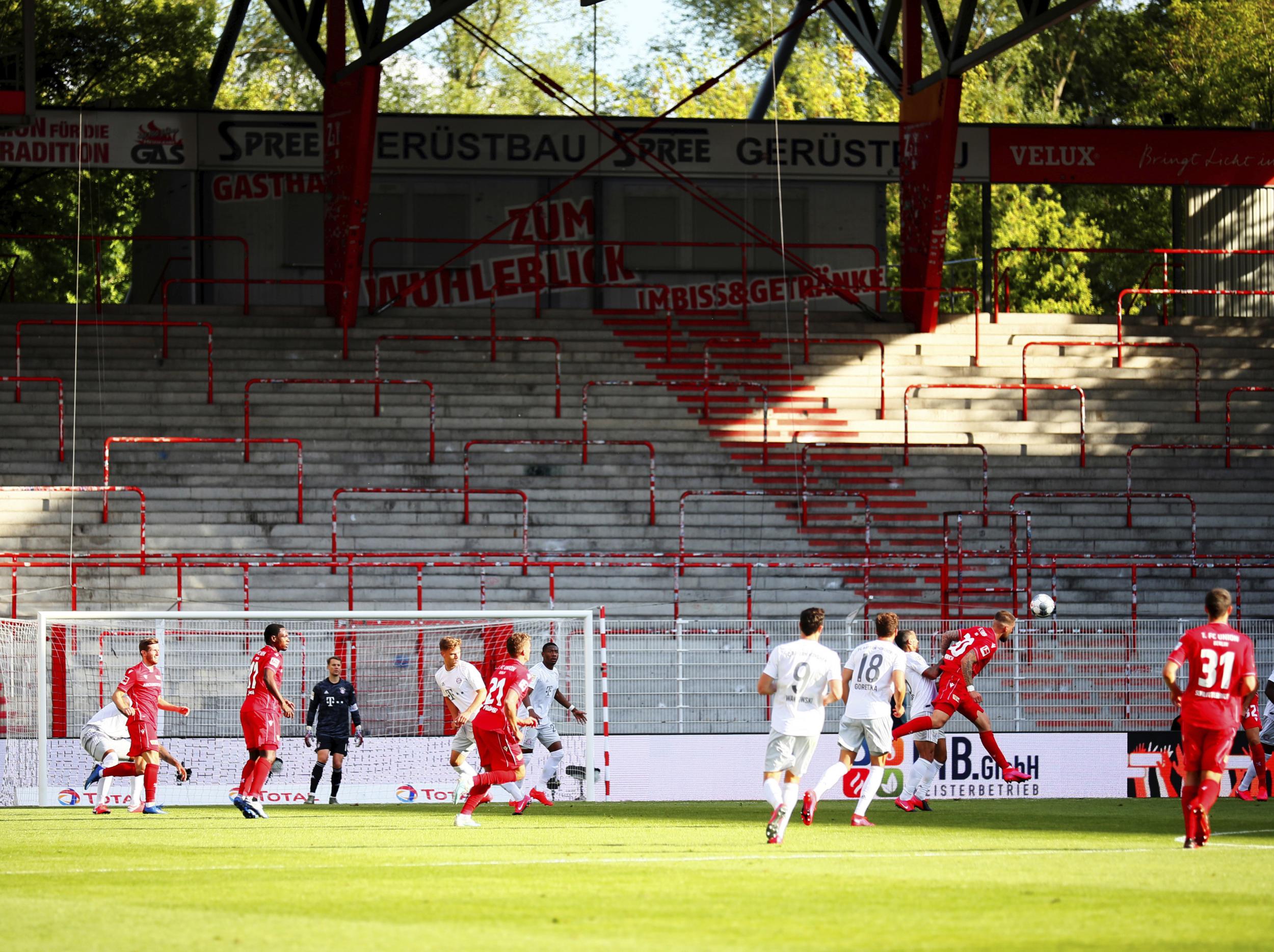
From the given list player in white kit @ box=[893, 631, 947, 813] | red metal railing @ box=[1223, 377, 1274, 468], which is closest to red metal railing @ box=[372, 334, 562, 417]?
red metal railing @ box=[1223, 377, 1274, 468]

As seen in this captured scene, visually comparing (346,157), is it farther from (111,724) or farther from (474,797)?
(474,797)

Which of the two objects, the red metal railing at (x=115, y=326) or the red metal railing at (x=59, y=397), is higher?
the red metal railing at (x=115, y=326)

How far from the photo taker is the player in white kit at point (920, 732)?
1642cm

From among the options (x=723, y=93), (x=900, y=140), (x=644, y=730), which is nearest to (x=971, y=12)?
(x=900, y=140)

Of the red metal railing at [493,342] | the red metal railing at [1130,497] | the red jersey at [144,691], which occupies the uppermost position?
the red metal railing at [493,342]

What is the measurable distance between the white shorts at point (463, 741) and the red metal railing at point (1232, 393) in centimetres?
1416

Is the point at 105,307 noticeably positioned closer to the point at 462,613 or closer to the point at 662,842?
the point at 462,613

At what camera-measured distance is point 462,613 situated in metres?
18.4

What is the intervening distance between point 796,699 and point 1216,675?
2887 mm

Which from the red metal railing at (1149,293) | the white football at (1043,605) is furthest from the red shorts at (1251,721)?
the red metal railing at (1149,293)

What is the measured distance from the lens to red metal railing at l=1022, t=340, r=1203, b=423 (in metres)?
27.7

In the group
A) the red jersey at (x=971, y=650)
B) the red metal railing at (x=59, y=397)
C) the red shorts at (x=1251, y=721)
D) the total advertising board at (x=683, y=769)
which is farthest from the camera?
the red metal railing at (x=59, y=397)

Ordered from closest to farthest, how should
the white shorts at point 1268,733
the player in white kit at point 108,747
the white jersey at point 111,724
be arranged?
the player in white kit at point 108,747
the white jersey at point 111,724
the white shorts at point 1268,733

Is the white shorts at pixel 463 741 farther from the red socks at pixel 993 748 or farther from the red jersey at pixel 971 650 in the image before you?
the red socks at pixel 993 748
